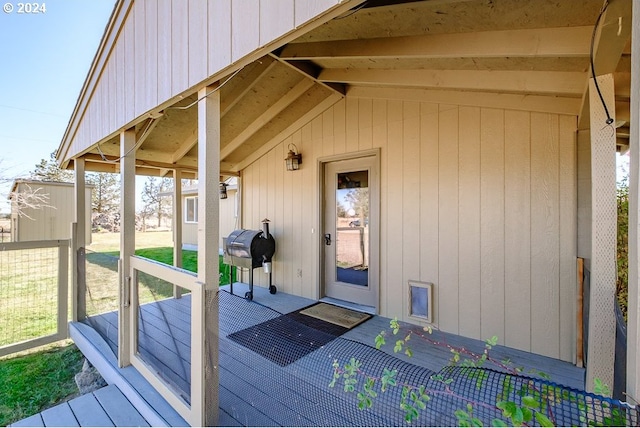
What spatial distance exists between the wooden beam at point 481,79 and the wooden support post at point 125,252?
250 centimetres

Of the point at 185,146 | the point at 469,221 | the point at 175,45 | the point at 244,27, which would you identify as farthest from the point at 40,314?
the point at 469,221

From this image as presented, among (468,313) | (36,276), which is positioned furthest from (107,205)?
(468,313)

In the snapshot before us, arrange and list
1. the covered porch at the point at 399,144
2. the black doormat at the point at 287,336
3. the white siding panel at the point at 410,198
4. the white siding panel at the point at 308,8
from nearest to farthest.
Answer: the white siding panel at the point at 308,8 < the covered porch at the point at 399,144 < the black doormat at the point at 287,336 < the white siding panel at the point at 410,198

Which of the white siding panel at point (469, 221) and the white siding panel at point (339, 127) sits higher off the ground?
the white siding panel at point (339, 127)

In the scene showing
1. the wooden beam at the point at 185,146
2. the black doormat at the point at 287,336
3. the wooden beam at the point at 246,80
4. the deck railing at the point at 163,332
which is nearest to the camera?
the deck railing at the point at 163,332

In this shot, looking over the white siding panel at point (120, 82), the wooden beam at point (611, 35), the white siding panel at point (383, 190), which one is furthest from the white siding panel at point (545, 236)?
the white siding panel at point (120, 82)

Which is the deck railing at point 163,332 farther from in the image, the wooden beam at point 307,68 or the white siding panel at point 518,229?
the white siding panel at point 518,229

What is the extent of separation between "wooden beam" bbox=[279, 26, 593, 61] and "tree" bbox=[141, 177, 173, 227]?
23.7 meters

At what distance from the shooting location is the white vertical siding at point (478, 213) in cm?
A: 274

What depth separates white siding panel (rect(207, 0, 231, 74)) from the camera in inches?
63.6

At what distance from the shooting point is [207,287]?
176 centimetres

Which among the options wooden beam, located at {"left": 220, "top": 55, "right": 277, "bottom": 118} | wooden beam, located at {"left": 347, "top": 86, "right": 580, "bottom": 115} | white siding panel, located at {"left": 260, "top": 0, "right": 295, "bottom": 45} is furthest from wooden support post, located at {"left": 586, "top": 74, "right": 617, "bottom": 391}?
wooden beam, located at {"left": 220, "top": 55, "right": 277, "bottom": 118}

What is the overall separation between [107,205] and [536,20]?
77.5 ft

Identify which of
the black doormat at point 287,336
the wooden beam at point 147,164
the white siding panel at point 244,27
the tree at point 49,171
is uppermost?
the tree at point 49,171
